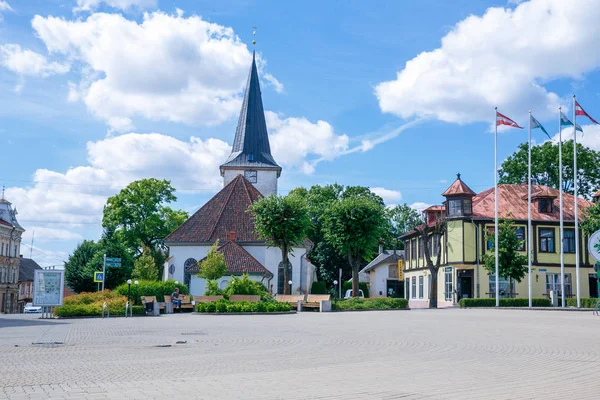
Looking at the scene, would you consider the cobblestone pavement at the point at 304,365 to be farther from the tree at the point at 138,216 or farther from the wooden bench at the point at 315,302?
the tree at the point at 138,216

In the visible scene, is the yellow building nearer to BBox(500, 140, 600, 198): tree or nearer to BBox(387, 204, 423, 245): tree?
BBox(500, 140, 600, 198): tree

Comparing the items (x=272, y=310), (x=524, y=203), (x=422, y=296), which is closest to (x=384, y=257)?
(x=422, y=296)

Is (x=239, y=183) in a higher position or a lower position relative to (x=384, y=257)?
higher

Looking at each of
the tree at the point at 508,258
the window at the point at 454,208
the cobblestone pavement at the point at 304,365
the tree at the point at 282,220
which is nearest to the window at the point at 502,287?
the tree at the point at 508,258

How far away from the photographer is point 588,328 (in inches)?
853

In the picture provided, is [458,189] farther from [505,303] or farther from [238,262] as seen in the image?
[238,262]

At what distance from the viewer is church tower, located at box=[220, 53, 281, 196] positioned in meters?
75.3

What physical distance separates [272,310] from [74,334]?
15.9m

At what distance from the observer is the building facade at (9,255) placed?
7825 cm

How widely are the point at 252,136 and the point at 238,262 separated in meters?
26.3

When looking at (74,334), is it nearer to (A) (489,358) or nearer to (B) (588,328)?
(A) (489,358)

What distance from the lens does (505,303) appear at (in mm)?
44344

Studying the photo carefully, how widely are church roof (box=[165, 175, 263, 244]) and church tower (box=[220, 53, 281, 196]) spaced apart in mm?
10818

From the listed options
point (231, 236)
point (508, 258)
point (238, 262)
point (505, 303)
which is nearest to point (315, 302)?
point (505, 303)
